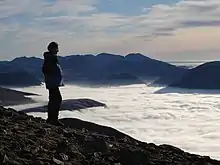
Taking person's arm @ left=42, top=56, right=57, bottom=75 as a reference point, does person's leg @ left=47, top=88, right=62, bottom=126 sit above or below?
below

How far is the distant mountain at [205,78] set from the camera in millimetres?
165125

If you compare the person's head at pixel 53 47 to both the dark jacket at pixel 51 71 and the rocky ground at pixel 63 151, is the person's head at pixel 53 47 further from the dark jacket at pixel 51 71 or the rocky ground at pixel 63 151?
the rocky ground at pixel 63 151

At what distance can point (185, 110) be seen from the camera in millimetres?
99750

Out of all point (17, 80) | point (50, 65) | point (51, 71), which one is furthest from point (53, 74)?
point (17, 80)

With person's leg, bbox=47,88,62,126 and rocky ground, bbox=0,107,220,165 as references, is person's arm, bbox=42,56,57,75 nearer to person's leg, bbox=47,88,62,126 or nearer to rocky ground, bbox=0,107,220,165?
person's leg, bbox=47,88,62,126

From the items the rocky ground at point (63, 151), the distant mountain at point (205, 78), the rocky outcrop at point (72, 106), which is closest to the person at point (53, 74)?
the rocky ground at point (63, 151)

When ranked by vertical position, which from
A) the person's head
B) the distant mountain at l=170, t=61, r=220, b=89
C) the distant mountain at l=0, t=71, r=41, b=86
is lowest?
the distant mountain at l=0, t=71, r=41, b=86

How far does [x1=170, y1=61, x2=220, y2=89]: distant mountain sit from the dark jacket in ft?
520

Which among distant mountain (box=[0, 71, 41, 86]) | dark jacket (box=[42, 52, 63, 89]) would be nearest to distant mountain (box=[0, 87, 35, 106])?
distant mountain (box=[0, 71, 41, 86])

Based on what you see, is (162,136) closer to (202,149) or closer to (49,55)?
(202,149)

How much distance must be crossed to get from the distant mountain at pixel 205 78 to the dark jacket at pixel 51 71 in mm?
158403

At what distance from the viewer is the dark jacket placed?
30.8 ft

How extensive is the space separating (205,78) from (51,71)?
162 meters

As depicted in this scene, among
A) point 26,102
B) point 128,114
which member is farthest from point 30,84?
point 128,114
